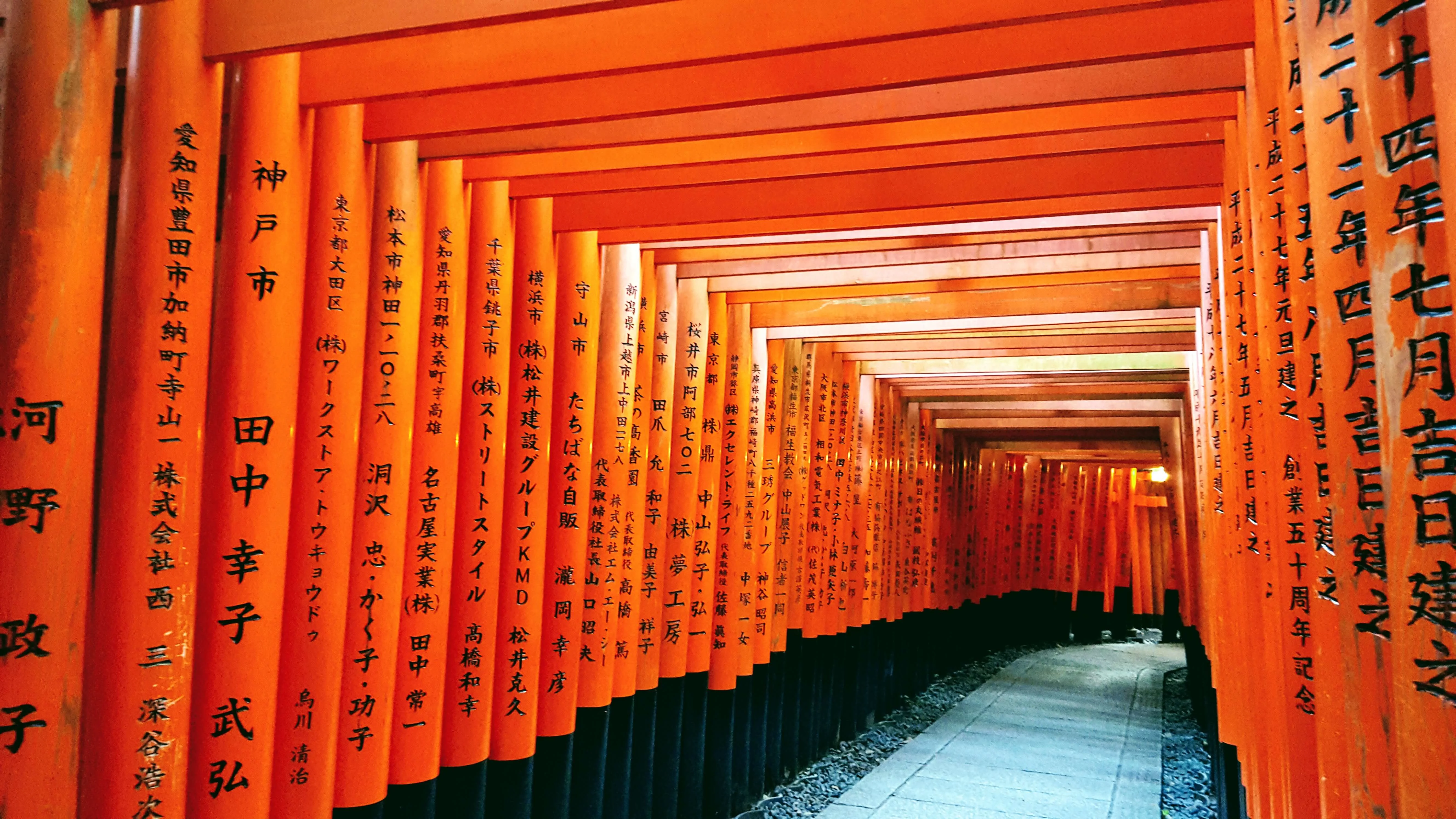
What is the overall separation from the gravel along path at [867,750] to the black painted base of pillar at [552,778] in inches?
96.3

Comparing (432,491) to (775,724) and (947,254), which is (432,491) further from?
(775,724)

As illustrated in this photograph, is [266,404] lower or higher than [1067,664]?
higher

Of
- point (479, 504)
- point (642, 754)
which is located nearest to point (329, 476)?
point (479, 504)

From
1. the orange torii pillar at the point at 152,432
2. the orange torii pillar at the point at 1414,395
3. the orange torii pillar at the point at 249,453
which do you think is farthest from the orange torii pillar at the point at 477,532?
the orange torii pillar at the point at 1414,395

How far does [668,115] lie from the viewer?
12.2 feet

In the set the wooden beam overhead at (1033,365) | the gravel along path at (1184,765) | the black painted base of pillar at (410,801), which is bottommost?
the gravel along path at (1184,765)

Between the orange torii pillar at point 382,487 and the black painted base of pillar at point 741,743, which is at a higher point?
the orange torii pillar at point 382,487

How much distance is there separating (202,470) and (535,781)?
8.02 ft

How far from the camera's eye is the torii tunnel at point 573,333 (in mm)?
1735

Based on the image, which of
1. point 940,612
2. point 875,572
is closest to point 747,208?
point 875,572

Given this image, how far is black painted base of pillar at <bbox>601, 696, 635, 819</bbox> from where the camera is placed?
5195 millimetres

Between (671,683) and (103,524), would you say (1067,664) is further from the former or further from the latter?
(103,524)

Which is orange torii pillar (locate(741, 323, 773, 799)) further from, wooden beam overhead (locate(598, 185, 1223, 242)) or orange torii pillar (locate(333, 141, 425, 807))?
orange torii pillar (locate(333, 141, 425, 807))

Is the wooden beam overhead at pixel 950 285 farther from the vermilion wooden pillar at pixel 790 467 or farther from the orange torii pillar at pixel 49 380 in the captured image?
the orange torii pillar at pixel 49 380
